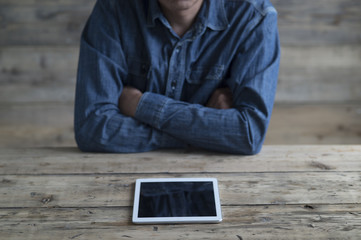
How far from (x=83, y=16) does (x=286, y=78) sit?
4.08ft

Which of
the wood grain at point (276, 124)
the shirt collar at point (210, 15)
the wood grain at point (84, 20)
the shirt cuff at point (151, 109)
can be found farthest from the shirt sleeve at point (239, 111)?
the wood grain at point (276, 124)

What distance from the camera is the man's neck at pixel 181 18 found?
131 cm

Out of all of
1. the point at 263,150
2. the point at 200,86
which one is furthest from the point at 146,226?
the point at 200,86

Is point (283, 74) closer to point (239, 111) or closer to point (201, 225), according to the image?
point (239, 111)

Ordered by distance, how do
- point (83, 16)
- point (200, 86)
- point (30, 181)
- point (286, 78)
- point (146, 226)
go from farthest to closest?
point (286, 78)
point (83, 16)
point (200, 86)
point (30, 181)
point (146, 226)

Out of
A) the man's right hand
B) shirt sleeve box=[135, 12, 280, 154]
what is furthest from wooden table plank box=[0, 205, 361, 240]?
the man's right hand

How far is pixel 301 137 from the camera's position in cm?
244

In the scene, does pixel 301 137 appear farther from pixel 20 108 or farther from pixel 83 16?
pixel 20 108

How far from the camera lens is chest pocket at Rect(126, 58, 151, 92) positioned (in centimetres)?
135

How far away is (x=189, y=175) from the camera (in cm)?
108

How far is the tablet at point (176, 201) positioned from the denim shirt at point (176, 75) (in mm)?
204

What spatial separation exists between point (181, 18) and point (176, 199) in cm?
67

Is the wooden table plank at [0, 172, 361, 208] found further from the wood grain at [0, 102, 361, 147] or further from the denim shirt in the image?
the wood grain at [0, 102, 361, 147]

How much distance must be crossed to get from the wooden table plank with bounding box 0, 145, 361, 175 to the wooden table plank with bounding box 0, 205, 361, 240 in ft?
0.63
